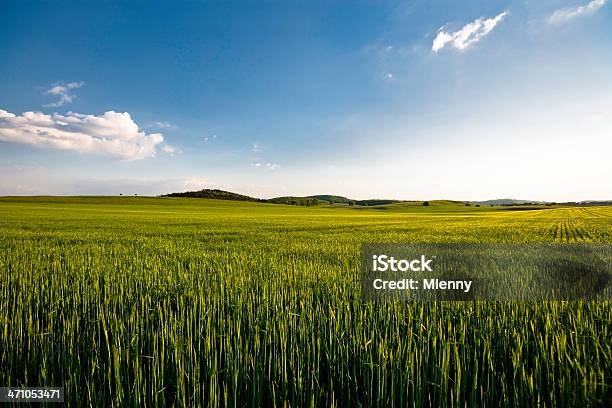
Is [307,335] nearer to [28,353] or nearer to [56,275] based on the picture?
[28,353]

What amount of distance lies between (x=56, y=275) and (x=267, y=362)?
17.7ft

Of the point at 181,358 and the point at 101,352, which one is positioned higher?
the point at 181,358

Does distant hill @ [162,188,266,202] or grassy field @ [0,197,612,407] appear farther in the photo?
distant hill @ [162,188,266,202]

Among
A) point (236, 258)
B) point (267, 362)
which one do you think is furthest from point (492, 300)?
point (236, 258)

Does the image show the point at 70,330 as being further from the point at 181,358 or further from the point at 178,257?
the point at 178,257

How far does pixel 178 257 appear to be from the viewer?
29.1 ft

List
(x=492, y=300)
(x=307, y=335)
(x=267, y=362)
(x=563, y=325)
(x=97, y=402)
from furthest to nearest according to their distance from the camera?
(x=492, y=300) → (x=563, y=325) → (x=307, y=335) → (x=267, y=362) → (x=97, y=402)

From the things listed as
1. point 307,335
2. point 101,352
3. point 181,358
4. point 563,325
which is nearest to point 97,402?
point 181,358

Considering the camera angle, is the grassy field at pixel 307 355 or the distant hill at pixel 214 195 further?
the distant hill at pixel 214 195

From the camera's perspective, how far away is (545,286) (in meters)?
5.25

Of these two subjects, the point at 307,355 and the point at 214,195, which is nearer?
the point at 307,355

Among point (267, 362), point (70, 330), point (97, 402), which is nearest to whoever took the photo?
point (97, 402)

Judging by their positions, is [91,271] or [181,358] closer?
[181,358]

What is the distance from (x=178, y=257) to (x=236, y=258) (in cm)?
180
